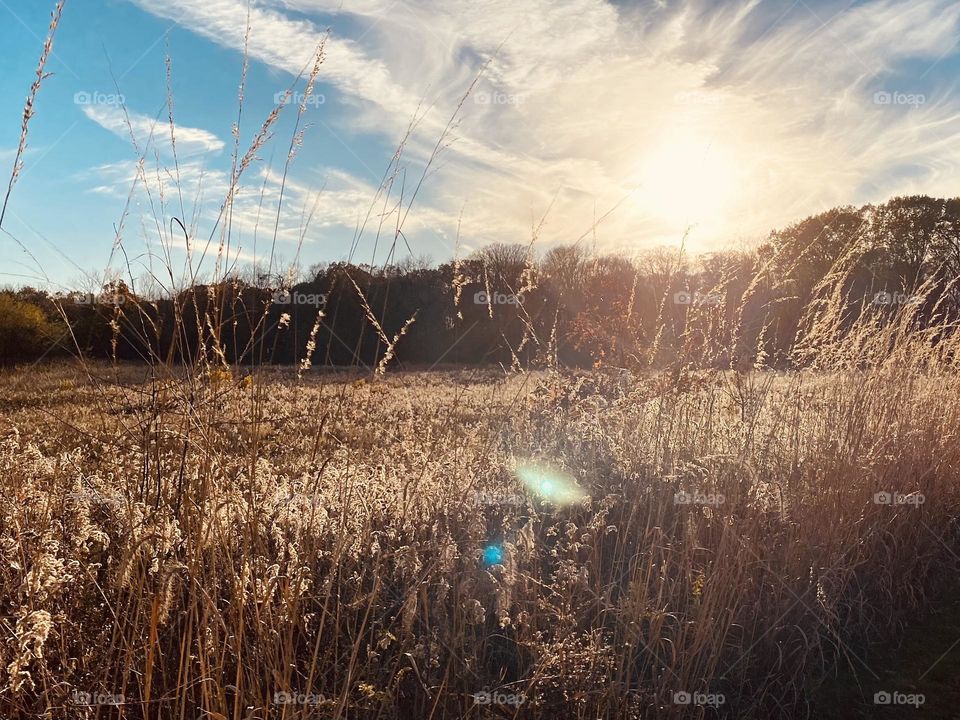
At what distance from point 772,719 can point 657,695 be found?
58 centimetres

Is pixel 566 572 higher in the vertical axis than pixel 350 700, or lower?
higher

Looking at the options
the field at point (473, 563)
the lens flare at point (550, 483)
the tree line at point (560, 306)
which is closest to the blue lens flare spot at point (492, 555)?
the field at point (473, 563)

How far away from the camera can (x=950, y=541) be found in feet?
12.9

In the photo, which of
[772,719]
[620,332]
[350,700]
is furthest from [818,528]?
[620,332]

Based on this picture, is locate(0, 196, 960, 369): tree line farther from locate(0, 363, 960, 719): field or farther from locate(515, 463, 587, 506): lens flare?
locate(515, 463, 587, 506): lens flare

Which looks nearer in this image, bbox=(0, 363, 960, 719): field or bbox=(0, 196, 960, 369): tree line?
bbox=(0, 363, 960, 719): field

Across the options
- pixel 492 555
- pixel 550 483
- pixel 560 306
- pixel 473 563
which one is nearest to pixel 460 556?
pixel 473 563

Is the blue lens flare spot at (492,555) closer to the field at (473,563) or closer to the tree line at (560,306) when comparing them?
the field at (473,563)

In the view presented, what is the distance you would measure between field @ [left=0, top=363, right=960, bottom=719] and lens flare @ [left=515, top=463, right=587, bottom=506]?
0.02 metres

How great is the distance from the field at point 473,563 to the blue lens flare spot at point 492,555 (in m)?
0.02

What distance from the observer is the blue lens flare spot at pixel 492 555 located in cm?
294

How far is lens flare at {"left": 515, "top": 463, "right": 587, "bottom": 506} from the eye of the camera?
368 cm

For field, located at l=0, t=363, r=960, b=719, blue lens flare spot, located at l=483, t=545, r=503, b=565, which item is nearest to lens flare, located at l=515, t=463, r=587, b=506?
field, located at l=0, t=363, r=960, b=719

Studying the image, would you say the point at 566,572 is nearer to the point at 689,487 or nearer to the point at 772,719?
the point at 772,719
